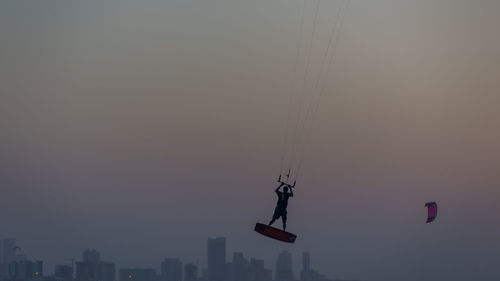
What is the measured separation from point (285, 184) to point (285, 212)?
114 cm

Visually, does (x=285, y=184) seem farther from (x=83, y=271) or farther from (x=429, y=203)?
(x=83, y=271)

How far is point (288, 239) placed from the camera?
27734 millimetres

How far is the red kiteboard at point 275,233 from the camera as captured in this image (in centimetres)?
2764

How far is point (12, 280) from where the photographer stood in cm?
18675

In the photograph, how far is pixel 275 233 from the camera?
27891mm

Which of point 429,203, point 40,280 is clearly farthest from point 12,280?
point 429,203

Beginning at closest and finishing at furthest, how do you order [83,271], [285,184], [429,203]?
[285,184] < [429,203] < [83,271]

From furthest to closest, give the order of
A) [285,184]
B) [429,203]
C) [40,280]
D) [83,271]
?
[40,280] < [83,271] < [429,203] < [285,184]

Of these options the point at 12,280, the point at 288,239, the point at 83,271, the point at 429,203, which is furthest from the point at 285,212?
the point at 12,280

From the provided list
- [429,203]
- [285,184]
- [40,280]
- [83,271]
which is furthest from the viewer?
[40,280]

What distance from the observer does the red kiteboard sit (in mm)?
27641

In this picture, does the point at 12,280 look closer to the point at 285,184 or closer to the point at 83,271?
the point at 83,271

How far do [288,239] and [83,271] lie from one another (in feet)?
502

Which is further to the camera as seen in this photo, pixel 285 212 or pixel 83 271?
pixel 83 271
